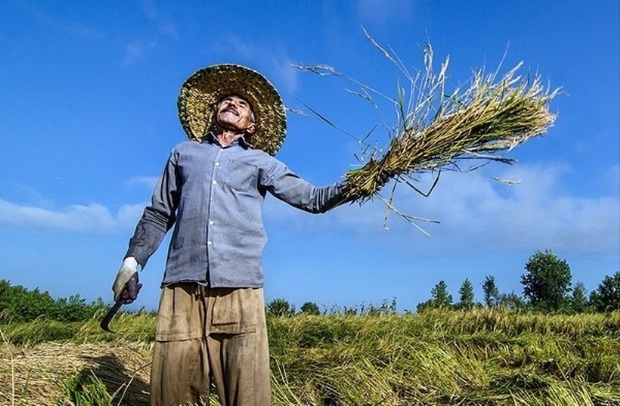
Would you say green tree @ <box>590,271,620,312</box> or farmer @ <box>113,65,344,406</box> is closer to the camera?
farmer @ <box>113,65,344,406</box>

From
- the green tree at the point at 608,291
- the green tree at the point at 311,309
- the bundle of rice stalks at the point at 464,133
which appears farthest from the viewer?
the green tree at the point at 608,291

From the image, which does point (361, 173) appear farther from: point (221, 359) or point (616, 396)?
point (616, 396)

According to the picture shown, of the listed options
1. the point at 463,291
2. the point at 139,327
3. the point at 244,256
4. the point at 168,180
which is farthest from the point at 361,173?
the point at 463,291

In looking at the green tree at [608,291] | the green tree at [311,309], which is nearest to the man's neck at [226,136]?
the green tree at [311,309]

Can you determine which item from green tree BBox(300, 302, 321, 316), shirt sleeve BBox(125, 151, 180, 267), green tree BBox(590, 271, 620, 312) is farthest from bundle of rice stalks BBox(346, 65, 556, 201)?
green tree BBox(590, 271, 620, 312)

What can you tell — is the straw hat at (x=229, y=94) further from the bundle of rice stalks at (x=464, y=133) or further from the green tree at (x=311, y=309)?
the green tree at (x=311, y=309)

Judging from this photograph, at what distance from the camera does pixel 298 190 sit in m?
2.79

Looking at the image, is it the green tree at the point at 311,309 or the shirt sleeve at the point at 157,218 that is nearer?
the shirt sleeve at the point at 157,218

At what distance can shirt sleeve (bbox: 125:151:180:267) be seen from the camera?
9.34ft

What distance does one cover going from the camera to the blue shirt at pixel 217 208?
264cm

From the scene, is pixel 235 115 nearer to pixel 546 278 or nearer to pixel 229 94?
pixel 229 94

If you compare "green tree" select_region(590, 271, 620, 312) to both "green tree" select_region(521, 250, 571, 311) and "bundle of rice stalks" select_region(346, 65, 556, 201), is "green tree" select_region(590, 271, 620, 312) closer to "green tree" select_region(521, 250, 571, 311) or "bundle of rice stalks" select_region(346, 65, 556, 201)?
"green tree" select_region(521, 250, 571, 311)

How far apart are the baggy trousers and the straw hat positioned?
970 mm

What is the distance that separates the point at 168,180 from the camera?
2.93 m
